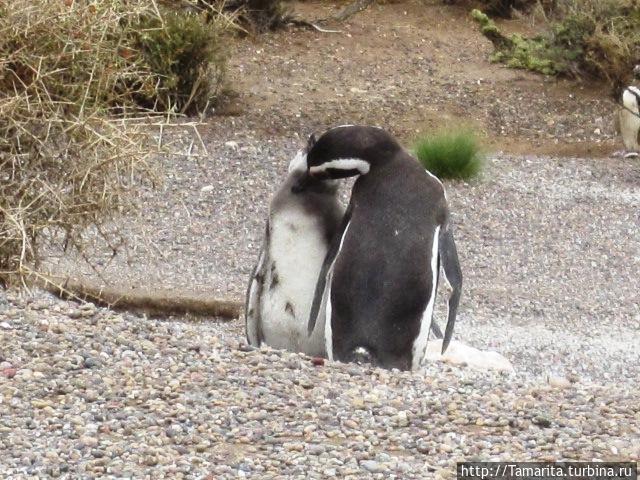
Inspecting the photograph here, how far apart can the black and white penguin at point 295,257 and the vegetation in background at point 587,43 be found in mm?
8612

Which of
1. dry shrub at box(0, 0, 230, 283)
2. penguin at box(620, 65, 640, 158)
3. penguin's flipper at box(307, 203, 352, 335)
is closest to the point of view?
dry shrub at box(0, 0, 230, 283)

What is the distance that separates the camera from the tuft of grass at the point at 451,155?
10.9 meters

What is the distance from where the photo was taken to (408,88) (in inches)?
572

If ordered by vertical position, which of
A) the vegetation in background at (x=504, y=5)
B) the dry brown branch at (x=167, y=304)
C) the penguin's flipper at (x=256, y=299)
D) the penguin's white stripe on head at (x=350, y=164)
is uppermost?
the penguin's white stripe on head at (x=350, y=164)

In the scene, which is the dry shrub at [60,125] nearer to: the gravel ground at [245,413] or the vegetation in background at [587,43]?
the gravel ground at [245,413]

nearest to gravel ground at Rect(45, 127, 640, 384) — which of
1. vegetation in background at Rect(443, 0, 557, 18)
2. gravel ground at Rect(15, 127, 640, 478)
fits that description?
gravel ground at Rect(15, 127, 640, 478)

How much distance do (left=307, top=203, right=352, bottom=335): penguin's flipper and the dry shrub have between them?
82 cm

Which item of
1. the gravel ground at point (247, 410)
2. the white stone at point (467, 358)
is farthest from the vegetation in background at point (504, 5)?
the white stone at point (467, 358)

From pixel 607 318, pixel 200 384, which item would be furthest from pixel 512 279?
pixel 200 384

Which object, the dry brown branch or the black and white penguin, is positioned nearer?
the black and white penguin

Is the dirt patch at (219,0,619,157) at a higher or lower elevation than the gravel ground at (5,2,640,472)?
lower

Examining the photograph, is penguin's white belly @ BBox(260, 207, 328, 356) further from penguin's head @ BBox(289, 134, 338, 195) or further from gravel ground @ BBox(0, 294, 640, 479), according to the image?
gravel ground @ BBox(0, 294, 640, 479)

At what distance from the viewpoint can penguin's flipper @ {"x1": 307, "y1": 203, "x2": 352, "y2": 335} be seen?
552 cm

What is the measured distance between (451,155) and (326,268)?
5.50 m
